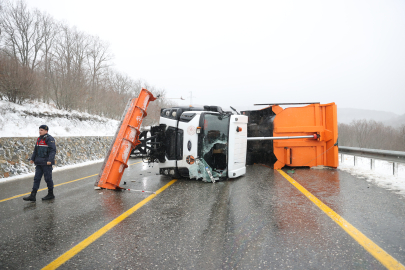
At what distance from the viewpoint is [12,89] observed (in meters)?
17.0

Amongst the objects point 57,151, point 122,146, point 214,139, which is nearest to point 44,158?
point 122,146

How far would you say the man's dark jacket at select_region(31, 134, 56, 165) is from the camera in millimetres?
5684

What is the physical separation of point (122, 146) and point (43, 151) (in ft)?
5.63

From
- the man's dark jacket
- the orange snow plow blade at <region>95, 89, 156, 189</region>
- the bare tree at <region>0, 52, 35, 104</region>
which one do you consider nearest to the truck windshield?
the orange snow plow blade at <region>95, 89, 156, 189</region>

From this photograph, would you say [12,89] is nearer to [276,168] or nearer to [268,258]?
[276,168]

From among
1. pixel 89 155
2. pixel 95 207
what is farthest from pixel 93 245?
pixel 89 155

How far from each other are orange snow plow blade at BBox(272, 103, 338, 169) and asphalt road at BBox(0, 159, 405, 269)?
294 cm

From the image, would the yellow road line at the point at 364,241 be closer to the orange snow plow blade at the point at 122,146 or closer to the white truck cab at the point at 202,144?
the white truck cab at the point at 202,144

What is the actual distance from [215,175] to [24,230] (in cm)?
459

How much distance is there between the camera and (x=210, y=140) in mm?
7023

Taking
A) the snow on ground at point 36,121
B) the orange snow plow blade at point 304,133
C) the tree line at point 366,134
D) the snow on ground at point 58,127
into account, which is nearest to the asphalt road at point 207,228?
the snow on ground at point 58,127

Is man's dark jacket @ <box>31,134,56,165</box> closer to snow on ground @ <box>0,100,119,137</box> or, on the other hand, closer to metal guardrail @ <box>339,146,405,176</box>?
snow on ground @ <box>0,100,119,137</box>

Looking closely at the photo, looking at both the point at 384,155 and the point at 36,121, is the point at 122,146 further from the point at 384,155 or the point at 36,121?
the point at 36,121

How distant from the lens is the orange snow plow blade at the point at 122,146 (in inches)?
241
